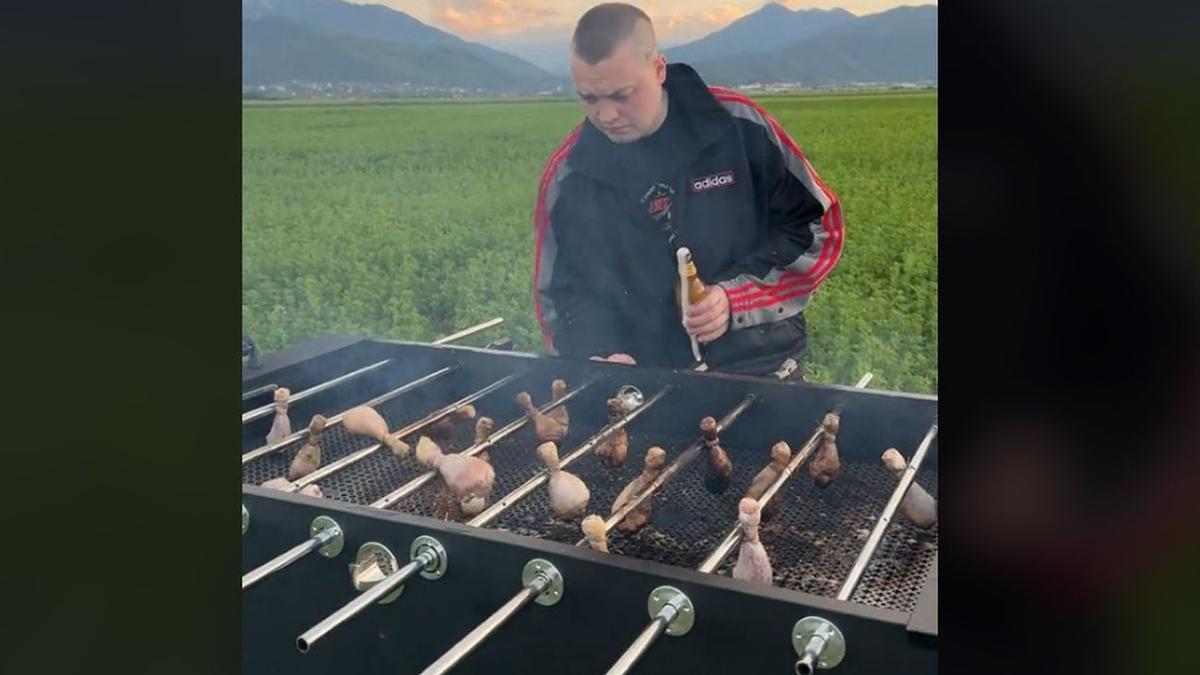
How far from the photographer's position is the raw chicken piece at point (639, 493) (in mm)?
2121

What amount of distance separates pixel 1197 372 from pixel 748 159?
3.48 meters

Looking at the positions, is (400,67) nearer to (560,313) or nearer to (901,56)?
(901,56)

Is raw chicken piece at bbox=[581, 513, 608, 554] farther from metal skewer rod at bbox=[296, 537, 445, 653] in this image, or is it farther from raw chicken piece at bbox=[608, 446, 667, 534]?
metal skewer rod at bbox=[296, 537, 445, 653]

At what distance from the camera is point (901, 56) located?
547cm

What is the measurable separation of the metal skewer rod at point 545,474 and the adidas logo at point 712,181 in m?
1.20

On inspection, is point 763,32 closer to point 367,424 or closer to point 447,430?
point 447,430

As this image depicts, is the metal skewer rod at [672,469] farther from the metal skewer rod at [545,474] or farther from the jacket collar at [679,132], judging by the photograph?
the jacket collar at [679,132]

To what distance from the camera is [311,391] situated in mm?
2686

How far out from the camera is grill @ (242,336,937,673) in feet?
4.81

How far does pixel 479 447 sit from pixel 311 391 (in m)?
0.60

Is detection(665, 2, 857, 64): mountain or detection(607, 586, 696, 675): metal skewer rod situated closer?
detection(607, 586, 696, 675): metal skewer rod

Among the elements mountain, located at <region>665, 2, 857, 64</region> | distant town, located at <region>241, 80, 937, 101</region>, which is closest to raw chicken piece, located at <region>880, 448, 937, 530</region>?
mountain, located at <region>665, 2, 857, 64</region>

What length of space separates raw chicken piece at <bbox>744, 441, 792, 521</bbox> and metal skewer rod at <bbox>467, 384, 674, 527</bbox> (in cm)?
40

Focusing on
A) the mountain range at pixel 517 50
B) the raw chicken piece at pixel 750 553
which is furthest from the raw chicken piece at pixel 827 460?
the mountain range at pixel 517 50
